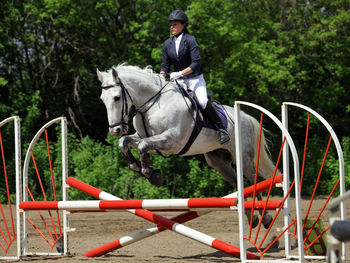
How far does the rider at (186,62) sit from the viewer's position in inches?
257

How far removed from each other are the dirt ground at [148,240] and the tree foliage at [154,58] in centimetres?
313

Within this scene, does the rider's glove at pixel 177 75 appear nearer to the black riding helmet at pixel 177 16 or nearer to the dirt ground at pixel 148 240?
the black riding helmet at pixel 177 16

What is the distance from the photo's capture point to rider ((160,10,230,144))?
6.53m

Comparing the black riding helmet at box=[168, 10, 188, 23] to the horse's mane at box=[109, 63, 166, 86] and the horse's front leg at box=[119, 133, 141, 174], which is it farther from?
the horse's front leg at box=[119, 133, 141, 174]

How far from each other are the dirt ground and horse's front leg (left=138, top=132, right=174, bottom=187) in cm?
82

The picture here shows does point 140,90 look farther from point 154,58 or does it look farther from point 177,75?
point 154,58

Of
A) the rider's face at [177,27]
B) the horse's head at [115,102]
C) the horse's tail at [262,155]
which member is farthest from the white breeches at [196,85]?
the horse's tail at [262,155]

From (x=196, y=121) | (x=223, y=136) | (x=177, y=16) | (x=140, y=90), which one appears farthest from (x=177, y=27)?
(x=223, y=136)

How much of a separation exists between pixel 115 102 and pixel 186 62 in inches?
46.7

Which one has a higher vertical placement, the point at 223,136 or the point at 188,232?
the point at 223,136

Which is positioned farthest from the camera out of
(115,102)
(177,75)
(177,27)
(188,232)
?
(177,27)

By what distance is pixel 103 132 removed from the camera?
61.0ft

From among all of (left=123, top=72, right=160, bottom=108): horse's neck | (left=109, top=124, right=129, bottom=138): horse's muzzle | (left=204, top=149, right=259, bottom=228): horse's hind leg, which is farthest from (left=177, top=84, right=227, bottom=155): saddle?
(left=109, top=124, right=129, bottom=138): horse's muzzle

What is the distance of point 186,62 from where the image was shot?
6.67 meters
